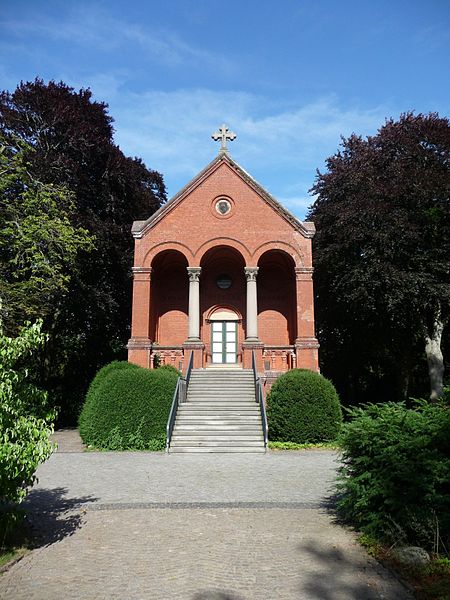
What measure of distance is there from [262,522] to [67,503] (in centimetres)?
342

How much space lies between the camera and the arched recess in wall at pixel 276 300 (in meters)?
22.6

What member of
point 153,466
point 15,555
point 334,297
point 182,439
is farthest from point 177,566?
point 334,297

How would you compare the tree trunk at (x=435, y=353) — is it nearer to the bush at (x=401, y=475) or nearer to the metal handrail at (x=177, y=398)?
the metal handrail at (x=177, y=398)

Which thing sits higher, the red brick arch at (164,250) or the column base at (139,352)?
the red brick arch at (164,250)

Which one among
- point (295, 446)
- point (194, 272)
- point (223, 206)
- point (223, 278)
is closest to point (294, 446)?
point (295, 446)

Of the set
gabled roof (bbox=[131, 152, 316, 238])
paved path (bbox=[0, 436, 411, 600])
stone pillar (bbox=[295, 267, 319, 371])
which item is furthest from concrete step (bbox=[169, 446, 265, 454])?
gabled roof (bbox=[131, 152, 316, 238])

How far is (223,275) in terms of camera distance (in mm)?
23453

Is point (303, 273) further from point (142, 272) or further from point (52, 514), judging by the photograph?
point (52, 514)

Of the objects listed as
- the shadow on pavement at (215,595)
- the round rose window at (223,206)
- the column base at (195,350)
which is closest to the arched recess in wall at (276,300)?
the round rose window at (223,206)

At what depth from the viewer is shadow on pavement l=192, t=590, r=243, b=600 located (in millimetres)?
4410

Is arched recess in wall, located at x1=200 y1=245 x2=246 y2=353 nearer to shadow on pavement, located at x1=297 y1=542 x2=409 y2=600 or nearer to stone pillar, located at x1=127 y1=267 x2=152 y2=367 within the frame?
stone pillar, located at x1=127 y1=267 x2=152 y2=367

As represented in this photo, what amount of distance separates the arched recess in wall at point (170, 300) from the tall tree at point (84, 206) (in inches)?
80.4

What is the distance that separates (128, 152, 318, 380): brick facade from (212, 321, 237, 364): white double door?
13cm

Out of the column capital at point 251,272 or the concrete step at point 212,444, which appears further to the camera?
the column capital at point 251,272
